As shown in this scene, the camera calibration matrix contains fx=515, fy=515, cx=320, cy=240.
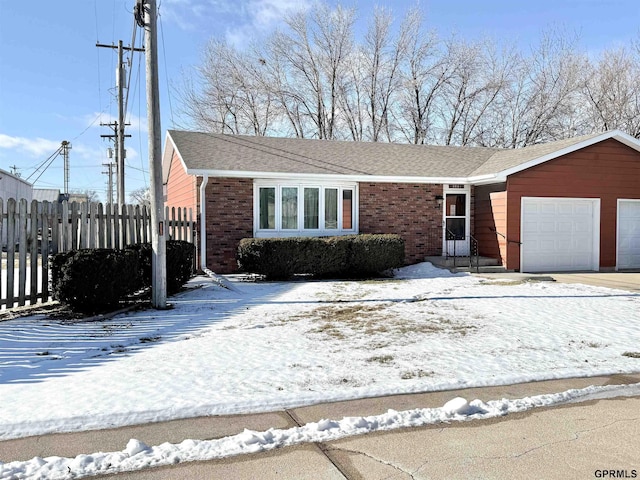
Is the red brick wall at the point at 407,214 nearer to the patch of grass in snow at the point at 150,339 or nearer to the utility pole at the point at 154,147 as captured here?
the utility pole at the point at 154,147

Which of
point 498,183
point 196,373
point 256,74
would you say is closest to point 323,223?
point 498,183

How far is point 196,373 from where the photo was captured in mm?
5039

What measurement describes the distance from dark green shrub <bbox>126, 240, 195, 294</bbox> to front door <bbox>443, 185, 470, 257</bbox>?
8.28m

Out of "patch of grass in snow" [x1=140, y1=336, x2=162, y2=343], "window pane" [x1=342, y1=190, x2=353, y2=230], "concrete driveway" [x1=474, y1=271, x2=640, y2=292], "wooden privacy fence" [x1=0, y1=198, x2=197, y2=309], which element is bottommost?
"patch of grass in snow" [x1=140, y1=336, x2=162, y2=343]

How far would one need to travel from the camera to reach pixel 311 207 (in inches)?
603

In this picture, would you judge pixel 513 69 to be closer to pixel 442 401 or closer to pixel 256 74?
pixel 256 74

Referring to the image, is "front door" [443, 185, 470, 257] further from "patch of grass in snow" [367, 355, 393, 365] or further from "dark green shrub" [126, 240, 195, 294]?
"patch of grass in snow" [367, 355, 393, 365]

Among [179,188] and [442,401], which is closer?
[442,401]

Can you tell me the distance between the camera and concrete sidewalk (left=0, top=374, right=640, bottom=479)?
3117 millimetres

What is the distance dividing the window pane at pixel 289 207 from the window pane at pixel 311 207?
30 centimetres

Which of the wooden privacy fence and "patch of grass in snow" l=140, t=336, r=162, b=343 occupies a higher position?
the wooden privacy fence

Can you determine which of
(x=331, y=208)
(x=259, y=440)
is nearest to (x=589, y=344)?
(x=259, y=440)

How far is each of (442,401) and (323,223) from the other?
11158mm

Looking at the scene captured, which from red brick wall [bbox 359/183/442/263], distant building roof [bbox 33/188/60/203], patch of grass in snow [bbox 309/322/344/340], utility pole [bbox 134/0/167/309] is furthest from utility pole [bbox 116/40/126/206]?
distant building roof [bbox 33/188/60/203]
